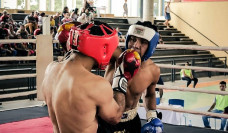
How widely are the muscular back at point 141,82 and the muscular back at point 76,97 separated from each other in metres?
0.68

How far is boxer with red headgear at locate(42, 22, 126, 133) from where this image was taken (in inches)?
65.4

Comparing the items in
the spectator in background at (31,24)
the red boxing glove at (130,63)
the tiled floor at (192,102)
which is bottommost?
the tiled floor at (192,102)

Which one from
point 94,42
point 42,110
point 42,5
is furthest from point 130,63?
point 42,5

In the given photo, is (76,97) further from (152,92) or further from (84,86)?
(152,92)

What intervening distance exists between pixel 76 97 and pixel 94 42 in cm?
29

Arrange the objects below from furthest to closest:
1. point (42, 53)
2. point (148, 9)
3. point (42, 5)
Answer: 1. point (42, 5)
2. point (148, 9)
3. point (42, 53)

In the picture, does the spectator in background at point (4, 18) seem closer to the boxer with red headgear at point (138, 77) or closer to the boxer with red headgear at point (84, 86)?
the boxer with red headgear at point (138, 77)

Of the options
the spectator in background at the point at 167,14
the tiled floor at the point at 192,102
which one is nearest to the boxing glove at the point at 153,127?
the tiled floor at the point at 192,102

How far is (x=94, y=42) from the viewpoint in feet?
5.61

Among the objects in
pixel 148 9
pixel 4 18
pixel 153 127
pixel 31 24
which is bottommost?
pixel 153 127

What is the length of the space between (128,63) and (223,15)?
1460 cm

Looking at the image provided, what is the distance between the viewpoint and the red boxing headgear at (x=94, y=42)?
67.4 inches

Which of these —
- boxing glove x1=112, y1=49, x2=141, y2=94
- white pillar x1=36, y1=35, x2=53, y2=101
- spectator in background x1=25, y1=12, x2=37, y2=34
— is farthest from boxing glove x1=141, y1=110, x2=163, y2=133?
spectator in background x1=25, y1=12, x2=37, y2=34

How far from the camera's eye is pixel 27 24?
9.95m
